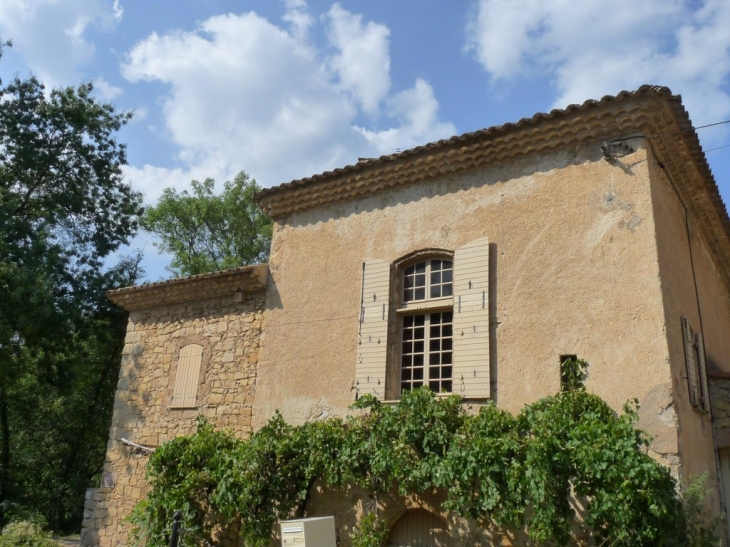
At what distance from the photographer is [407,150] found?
8.77 meters

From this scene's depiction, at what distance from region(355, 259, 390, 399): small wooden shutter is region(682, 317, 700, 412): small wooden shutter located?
3.81 metres

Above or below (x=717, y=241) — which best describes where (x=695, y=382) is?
below

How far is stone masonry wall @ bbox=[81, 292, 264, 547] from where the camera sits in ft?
32.5

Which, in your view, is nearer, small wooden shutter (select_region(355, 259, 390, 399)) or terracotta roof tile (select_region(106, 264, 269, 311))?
small wooden shutter (select_region(355, 259, 390, 399))

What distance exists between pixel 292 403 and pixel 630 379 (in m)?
4.78

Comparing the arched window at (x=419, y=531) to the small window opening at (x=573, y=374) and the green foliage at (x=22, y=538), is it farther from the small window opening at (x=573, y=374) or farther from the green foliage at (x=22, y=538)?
the green foliage at (x=22, y=538)

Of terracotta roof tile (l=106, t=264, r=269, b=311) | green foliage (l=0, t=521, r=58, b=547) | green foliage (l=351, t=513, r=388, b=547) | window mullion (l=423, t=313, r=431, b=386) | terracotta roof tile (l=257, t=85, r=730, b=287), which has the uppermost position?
terracotta roof tile (l=257, t=85, r=730, b=287)

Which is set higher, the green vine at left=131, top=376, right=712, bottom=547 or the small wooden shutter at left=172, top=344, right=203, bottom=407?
the small wooden shutter at left=172, top=344, right=203, bottom=407

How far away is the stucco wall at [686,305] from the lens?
6684mm

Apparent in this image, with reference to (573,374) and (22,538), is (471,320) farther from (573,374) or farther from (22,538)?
(22,538)

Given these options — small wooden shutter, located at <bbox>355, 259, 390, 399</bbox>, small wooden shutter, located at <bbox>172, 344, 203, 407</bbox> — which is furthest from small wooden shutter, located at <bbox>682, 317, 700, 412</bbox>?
small wooden shutter, located at <bbox>172, 344, 203, 407</bbox>

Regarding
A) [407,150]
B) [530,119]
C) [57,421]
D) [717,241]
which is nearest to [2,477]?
[57,421]

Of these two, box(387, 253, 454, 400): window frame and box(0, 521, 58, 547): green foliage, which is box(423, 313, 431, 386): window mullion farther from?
box(0, 521, 58, 547): green foliage

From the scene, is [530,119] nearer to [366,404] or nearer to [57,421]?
[366,404]
